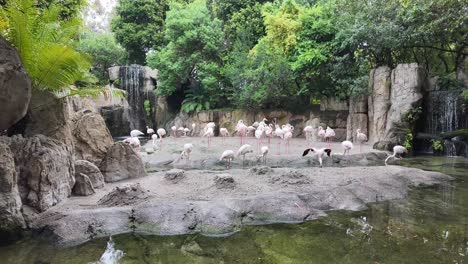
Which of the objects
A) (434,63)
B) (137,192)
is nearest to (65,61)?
(137,192)

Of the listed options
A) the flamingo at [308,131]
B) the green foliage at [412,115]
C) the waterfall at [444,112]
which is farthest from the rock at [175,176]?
the waterfall at [444,112]

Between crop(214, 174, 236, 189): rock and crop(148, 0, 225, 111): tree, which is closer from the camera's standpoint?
crop(214, 174, 236, 189): rock

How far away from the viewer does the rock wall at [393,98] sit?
37.8 ft

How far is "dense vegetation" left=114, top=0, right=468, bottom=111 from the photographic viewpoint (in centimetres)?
1173

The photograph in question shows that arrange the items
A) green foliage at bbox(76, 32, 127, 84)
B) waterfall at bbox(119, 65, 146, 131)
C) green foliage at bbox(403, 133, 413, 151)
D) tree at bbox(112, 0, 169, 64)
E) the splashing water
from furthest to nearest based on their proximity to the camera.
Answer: green foliage at bbox(76, 32, 127, 84)
tree at bbox(112, 0, 169, 64)
waterfall at bbox(119, 65, 146, 131)
green foliage at bbox(403, 133, 413, 151)
the splashing water

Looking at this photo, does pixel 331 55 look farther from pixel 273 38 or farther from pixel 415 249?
pixel 415 249

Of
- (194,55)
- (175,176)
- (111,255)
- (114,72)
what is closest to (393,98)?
(194,55)

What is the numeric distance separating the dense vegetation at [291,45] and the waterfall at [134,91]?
1696 millimetres

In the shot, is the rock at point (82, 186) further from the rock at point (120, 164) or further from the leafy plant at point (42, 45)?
the leafy plant at point (42, 45)

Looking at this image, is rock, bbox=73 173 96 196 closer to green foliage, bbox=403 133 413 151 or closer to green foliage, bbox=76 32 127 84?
green foliage, bbox=403 133 413 151

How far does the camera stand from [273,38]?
15.2 metres

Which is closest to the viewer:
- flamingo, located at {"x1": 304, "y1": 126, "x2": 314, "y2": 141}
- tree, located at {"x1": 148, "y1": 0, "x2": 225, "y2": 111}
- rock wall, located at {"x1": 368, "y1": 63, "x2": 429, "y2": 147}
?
flamingo, located at {"x1": 304, "y1": 126, "x2": 314, "y2": 141}

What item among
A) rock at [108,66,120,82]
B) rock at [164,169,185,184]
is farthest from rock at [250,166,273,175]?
rock at [108,66,120,82]

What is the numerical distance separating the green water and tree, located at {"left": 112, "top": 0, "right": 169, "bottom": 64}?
17917 mm
